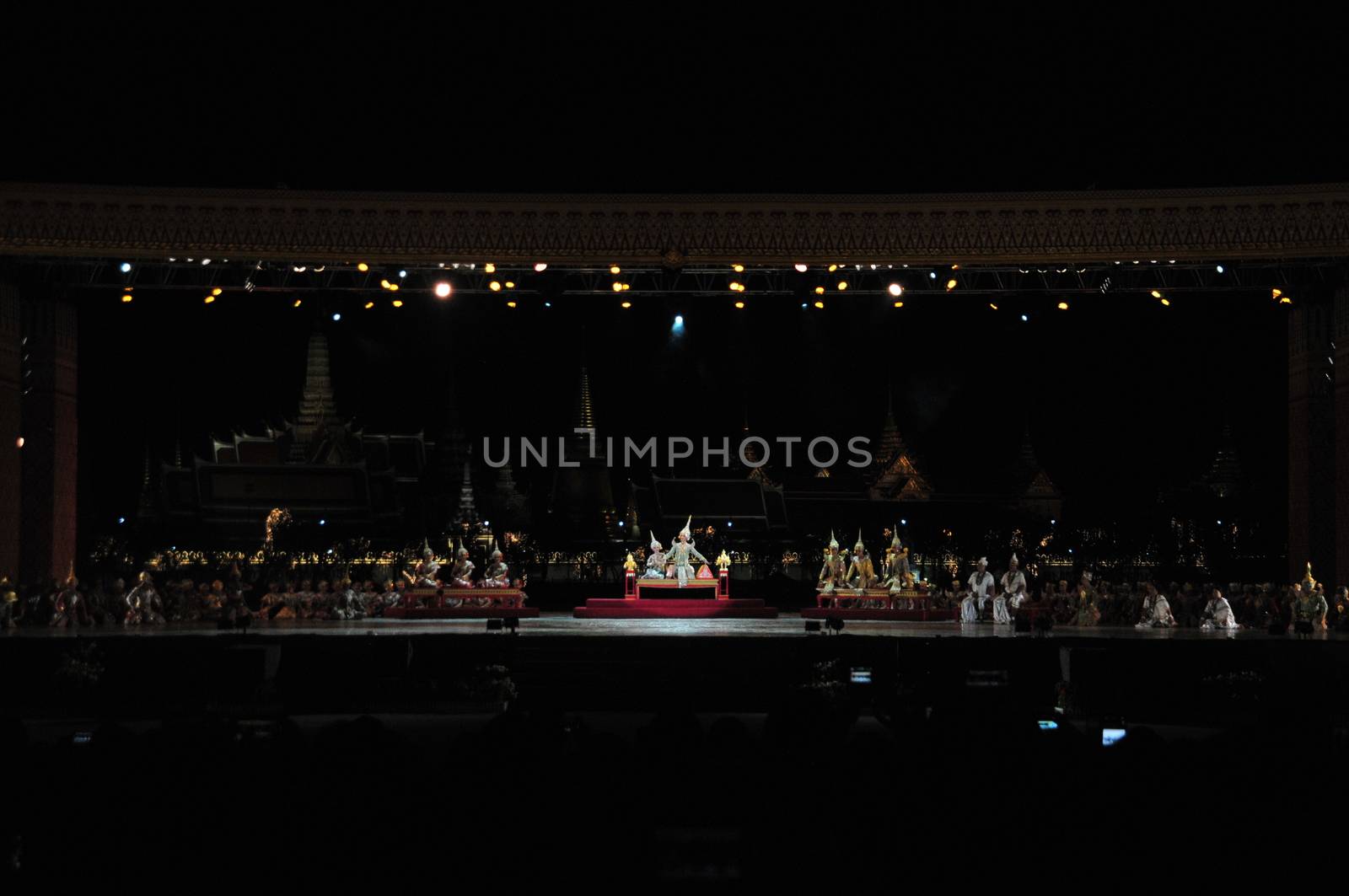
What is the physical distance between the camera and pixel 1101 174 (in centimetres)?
1510

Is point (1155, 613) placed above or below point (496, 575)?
below

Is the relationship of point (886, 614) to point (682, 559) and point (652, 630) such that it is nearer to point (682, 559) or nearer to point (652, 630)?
point (682, 559)

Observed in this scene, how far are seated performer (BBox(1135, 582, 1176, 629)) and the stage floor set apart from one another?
0.32 metres

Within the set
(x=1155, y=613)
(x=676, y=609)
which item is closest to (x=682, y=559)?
(x=676, y=609)

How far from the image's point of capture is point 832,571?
1742 cm

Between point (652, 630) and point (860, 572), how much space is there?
15.7ft

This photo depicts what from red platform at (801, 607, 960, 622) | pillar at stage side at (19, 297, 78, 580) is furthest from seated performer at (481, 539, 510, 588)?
pillar at stage side at (19, 297, 78, 580)

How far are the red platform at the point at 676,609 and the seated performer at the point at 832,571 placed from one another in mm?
752

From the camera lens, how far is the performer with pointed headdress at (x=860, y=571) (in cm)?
1714

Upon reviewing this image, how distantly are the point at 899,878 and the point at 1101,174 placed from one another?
1304 centimetres

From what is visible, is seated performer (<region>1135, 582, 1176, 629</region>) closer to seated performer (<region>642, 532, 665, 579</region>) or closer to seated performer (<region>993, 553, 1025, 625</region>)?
seated performer (<region>993, 553, 1025, 625</region>)

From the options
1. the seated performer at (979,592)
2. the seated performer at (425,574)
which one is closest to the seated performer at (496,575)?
the seated performer at (425,574)

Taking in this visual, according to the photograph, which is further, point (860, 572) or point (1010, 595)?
point (860, 572)

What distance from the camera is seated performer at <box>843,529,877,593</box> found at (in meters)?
17.1
